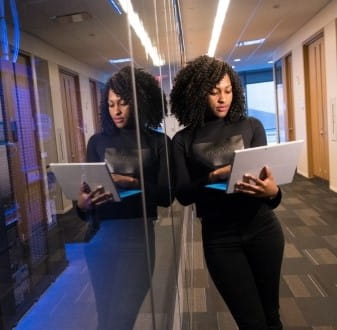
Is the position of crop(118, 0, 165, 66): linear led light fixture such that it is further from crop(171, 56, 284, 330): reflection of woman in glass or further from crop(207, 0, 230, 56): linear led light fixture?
crop(207, 0, 230, 56): linear led light fixture

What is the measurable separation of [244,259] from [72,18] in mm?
946

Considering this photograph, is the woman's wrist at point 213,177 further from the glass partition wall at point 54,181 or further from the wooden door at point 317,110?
the wooden door at point 317,110

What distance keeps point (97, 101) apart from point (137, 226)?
0.38 metres

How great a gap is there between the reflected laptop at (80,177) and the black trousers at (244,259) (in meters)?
0.55

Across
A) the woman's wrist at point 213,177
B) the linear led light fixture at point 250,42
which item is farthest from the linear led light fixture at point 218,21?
the woman's wrist at point 213,177

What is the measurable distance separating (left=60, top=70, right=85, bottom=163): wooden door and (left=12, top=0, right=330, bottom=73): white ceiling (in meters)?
0.06

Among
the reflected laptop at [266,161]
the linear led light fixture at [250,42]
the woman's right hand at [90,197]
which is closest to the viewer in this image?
the woman's right hand at [90,197]

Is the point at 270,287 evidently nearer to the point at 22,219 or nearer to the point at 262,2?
the point at 22,219

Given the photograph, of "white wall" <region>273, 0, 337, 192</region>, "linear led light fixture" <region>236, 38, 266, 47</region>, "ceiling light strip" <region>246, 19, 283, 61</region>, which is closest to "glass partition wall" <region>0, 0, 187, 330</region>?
"white wall" <region>273, 0, 337, 192</region>

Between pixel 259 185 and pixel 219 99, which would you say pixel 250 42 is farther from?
pixel 259 185

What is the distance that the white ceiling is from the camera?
59 centimetres

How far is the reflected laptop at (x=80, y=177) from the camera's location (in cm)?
58

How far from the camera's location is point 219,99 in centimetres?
126

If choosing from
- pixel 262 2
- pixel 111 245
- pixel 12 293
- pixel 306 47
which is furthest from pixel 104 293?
pixel 306 47
